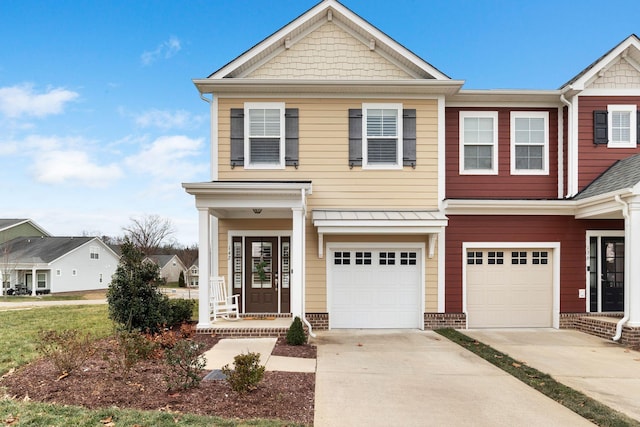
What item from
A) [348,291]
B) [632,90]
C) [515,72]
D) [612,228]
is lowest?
[348,291]

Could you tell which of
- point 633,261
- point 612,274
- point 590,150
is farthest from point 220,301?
point 590,150

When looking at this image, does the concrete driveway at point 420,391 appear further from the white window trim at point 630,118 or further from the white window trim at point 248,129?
the white window trim at point 630,118

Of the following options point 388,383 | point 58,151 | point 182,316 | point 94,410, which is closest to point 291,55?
point 182,316

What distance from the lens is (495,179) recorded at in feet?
35.6

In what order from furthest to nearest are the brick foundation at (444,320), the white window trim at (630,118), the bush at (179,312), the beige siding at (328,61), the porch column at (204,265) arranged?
the white window trim at (630,118), the beige siding at (328,61), the brick foundation at (444,320), the bush at (179,312), the porch column at (204,265)

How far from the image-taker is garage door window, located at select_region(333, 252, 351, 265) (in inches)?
413

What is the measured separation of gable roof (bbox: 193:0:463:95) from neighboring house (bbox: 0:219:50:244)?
37618 millimetres

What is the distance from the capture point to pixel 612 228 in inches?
417

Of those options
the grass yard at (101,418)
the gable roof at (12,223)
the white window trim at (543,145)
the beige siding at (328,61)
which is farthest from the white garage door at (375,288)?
the gable roof at (12,223)

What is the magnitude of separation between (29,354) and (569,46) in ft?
64.6

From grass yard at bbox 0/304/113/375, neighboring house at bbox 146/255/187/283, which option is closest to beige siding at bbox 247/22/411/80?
grass yard at bbox 0/304/113/375

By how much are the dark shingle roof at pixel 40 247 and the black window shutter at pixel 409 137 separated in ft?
109

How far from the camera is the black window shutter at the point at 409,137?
34.5 feet

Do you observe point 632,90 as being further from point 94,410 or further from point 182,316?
point 94,410
